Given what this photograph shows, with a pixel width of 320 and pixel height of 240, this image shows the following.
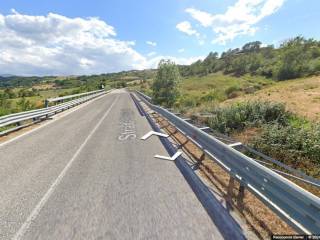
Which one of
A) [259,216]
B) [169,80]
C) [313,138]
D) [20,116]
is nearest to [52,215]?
[259,216]

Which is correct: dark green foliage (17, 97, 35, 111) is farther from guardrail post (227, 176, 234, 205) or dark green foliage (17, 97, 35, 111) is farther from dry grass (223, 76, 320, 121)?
guardrail post (227, 176, 234, 205)

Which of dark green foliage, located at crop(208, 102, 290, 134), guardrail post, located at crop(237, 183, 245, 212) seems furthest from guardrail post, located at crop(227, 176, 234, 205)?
dark green foliage, located at crop(208, 102, 290, 134)

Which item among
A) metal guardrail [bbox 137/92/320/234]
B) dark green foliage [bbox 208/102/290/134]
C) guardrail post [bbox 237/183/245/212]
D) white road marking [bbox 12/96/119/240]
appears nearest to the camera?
metal guardrail [bbox 137/92/320/234]

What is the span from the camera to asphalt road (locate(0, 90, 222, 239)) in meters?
3.70

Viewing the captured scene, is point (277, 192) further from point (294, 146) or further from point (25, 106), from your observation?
point (25, 106)

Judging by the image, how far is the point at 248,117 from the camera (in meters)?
11.6

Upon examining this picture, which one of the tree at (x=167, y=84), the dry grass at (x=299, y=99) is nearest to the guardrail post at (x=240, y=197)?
the dry grass at (x=299, y=99)

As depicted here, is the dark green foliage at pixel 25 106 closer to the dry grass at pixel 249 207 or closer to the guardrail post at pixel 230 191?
the dry grass at pixel 249 207

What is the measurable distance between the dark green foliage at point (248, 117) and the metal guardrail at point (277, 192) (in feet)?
18.4

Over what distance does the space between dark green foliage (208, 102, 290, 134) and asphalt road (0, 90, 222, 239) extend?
4210mm

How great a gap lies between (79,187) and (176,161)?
284 cm

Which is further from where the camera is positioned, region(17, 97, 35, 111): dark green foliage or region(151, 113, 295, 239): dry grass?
region(17, 97, 35, 111): dark green foliage

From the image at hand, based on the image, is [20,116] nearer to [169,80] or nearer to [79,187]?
[79,187]

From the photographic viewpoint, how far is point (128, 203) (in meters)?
4.52
